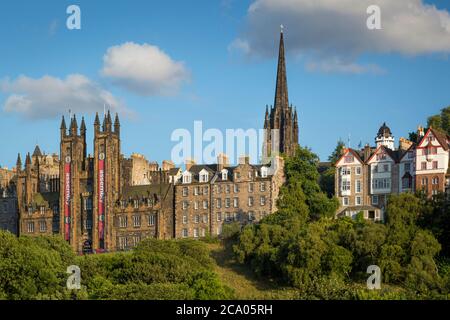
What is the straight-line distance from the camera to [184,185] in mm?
119812

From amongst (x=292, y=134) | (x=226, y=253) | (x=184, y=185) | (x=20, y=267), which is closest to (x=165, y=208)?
(x=184, y=185)

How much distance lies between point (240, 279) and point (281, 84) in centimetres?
4814

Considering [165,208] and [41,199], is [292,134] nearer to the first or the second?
[165,208]

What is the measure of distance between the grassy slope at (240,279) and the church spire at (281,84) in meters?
35.8

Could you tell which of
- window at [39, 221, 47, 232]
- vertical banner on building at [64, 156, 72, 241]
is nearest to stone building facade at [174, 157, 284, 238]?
vertical banner on building at [64, 156, 72, 241]

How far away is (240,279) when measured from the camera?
99.9m

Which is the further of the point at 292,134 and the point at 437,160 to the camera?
the point at 292,134

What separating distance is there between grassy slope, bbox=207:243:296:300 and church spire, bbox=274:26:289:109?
117 feet

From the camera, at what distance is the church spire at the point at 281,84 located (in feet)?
461

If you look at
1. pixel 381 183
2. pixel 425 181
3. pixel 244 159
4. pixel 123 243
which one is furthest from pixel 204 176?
pixel 425 181

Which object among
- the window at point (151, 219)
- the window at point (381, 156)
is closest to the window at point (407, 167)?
the window at point (381, 156)

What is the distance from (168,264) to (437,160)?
30.9m

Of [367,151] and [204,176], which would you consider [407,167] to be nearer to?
[367,151]

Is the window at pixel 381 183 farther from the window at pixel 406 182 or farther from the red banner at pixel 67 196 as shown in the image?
the red banner at pixel 67 196
